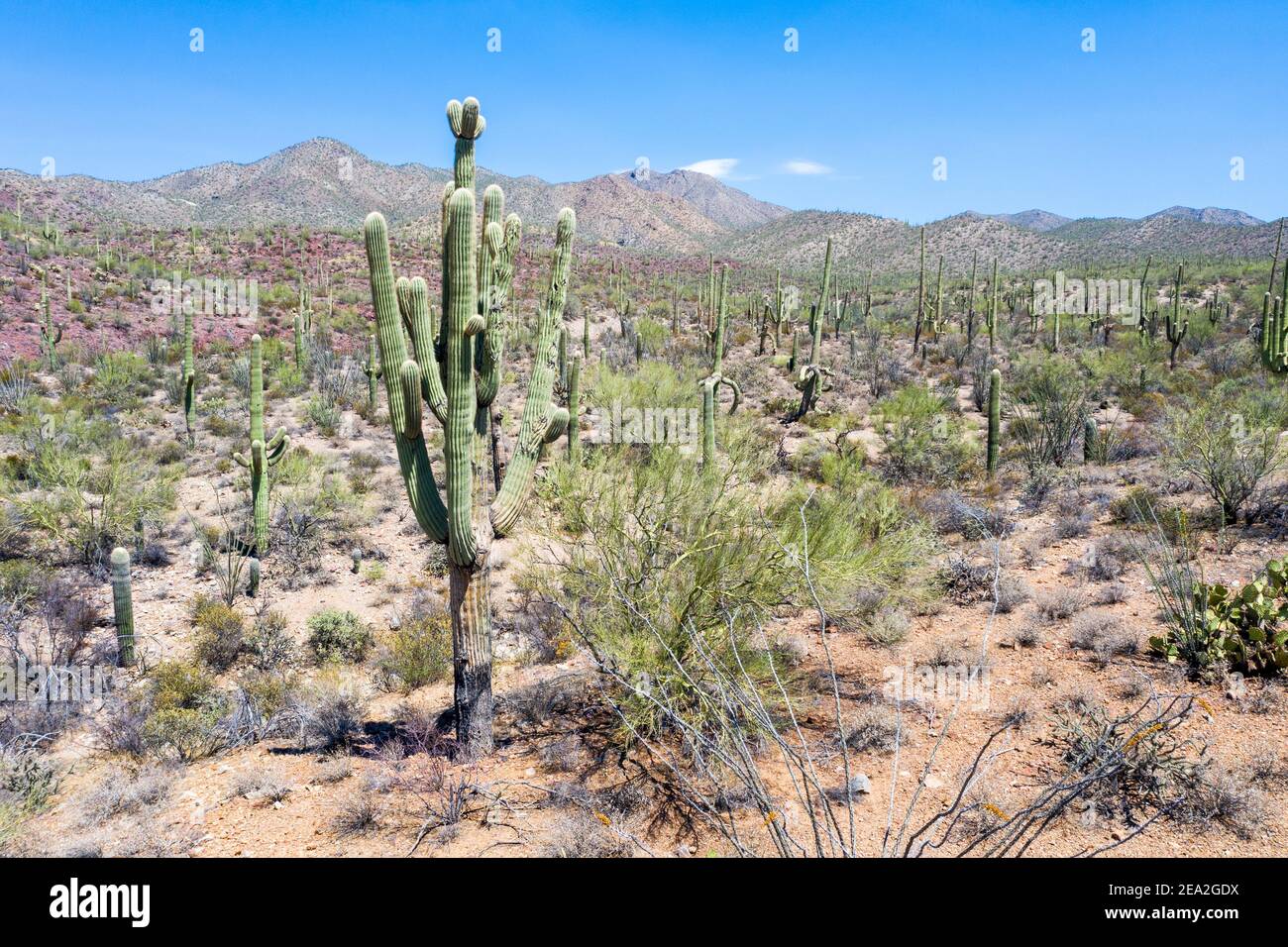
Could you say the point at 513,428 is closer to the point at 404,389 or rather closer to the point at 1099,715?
the point at 404,389

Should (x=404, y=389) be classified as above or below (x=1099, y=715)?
above

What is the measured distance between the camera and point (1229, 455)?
942 cm

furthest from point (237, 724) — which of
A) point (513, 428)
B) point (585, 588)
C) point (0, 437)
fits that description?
point (0, 437)

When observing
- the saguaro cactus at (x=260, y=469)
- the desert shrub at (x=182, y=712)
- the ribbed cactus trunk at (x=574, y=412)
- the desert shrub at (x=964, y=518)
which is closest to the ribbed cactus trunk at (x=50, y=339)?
the saguaro cactus at (x=260, y=469)

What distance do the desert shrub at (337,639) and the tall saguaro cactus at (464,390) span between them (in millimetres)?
2965

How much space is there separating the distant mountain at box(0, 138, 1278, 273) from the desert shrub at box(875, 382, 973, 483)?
4380 cm

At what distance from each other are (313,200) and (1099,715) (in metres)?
99.4

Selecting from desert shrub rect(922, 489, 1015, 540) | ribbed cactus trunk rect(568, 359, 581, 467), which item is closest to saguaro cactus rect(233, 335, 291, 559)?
ribbed cactus trunk rect(568, 359, 581, 467)

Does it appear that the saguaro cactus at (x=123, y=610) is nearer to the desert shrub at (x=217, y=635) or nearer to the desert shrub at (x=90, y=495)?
the desert shrub at (x=217, y=635)

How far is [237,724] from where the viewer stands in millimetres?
6156

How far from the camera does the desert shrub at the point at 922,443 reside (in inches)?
543

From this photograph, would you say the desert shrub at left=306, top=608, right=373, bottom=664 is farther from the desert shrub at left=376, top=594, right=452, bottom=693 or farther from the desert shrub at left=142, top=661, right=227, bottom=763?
the desert shrub at left=142, top=661, right=227, bottom=763

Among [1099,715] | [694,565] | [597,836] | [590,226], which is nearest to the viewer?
[597,836]

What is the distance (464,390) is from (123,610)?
16.8 feet
